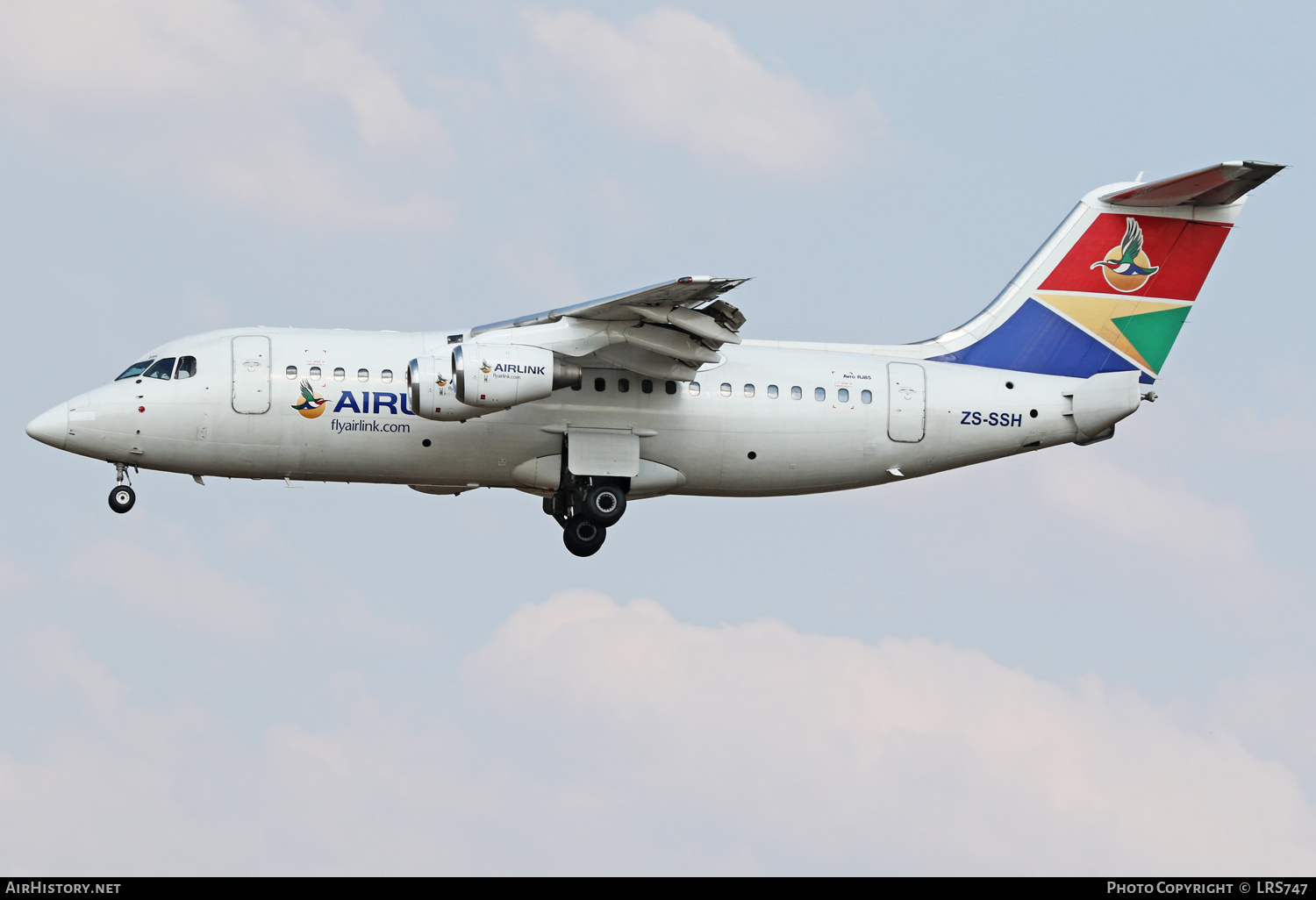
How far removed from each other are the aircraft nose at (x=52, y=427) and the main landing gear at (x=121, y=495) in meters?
0.75

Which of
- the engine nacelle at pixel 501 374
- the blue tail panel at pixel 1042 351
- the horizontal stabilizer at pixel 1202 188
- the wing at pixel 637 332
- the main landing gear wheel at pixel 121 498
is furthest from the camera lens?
the blue tail panel at pixel 1042 351

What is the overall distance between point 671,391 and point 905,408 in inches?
122

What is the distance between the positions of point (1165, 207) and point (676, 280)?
7.99 meters

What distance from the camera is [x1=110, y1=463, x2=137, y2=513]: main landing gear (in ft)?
75.3

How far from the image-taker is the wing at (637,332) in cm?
2223

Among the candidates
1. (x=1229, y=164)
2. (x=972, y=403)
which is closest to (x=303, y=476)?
(x=972, y=403)

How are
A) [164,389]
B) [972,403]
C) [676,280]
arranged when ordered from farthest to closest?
[972,403], [164,389], [676,280]

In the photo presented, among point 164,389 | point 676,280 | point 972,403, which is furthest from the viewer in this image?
point 972,403

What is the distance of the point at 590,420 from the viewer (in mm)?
23344

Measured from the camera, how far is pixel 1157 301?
25484 mm

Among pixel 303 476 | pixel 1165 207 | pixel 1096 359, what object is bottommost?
pixel 303 476

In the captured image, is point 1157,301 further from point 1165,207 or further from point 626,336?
point 626,336

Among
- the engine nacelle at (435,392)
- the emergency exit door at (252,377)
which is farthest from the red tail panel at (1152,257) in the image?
the emergency exit door at (252,377)

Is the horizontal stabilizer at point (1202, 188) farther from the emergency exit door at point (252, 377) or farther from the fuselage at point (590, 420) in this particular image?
the emergency exit door at point (252, 377)
